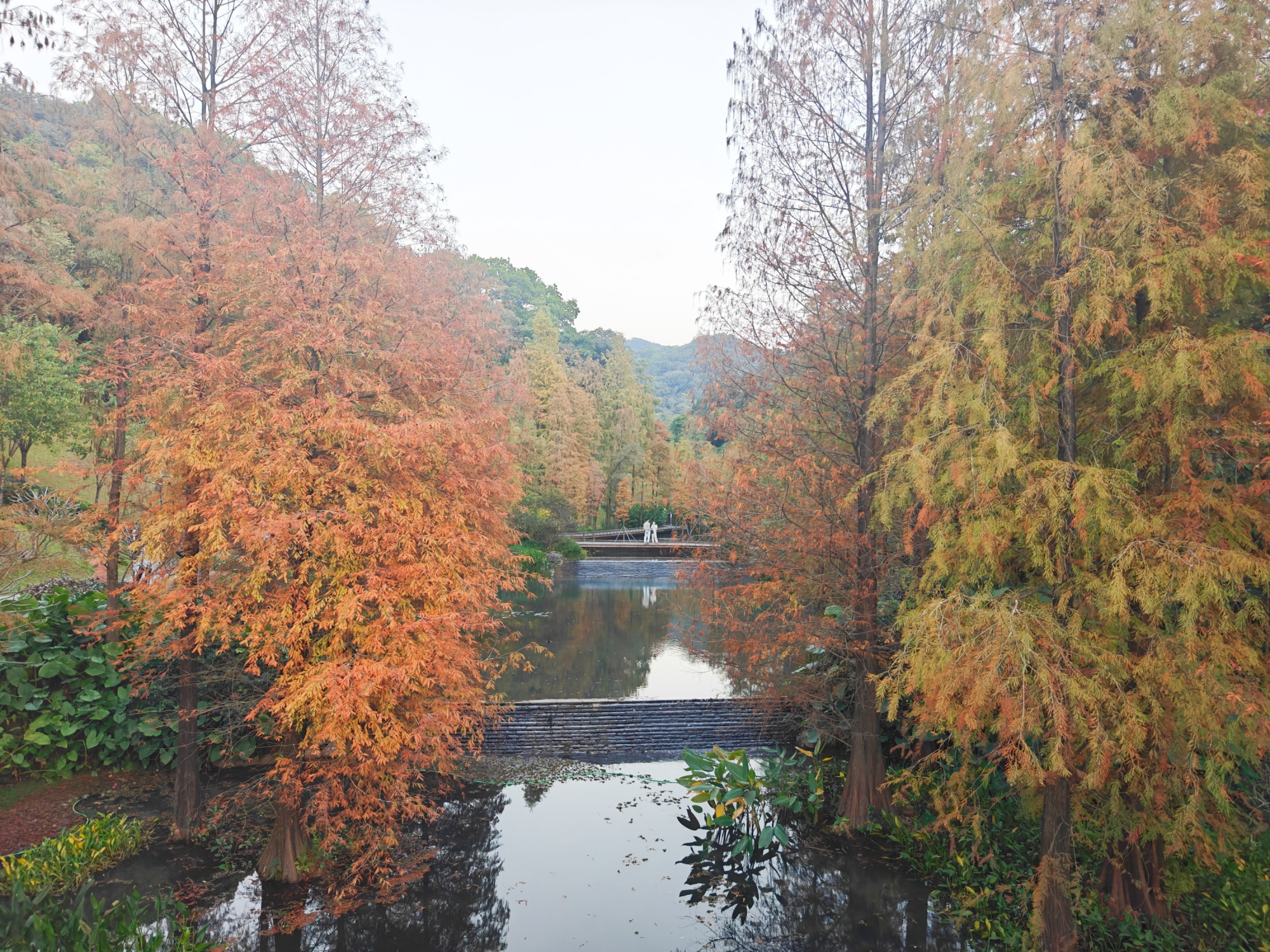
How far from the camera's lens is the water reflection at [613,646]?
15.8 m

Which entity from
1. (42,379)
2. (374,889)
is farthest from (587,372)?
(374,889)

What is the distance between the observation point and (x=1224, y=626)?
5.16 m

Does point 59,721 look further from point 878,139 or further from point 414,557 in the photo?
point 878,139

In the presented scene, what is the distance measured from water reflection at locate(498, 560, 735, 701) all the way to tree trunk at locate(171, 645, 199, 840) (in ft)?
20.2

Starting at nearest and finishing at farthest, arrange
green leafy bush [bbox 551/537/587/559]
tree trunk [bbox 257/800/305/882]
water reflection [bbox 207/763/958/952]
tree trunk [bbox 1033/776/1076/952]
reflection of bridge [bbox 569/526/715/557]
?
tree trunk [bbox 1033/776/1076/952] → water reflection [bbox 207/763/958/952] → tree trunk [bbox 257/800/305/882] → green leafy bush [bbox 551/537/587/559] → reflection of bridge [bbox 569/526/715/557]

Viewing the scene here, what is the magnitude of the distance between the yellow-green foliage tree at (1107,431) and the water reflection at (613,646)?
4942 mm

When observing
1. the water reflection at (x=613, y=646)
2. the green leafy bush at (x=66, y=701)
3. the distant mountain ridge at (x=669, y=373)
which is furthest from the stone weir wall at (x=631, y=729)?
the distant mountain ridge at (x=669, y=373)

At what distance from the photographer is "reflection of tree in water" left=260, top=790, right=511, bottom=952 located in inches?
264

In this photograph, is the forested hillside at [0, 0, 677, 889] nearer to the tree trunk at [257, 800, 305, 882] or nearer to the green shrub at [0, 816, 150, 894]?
the tree trunk at [257, 800, 305, 882]

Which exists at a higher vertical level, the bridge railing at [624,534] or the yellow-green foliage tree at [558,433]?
the yellow-green foliage tree at [558,433]

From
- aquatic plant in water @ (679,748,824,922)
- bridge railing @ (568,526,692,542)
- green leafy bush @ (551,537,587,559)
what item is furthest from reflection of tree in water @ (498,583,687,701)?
bridge railing @ (568,526,692,542)

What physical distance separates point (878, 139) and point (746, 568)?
20.1 ft

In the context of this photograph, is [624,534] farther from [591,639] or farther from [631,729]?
[631,729]

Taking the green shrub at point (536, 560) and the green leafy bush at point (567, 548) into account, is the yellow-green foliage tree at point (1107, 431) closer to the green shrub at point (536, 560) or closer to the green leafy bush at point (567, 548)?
the green shrub at point (536, 560)
